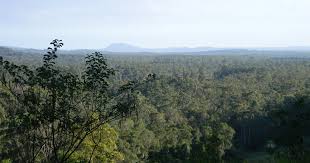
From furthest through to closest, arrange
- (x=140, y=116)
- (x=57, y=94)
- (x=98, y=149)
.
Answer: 1. (x=140, y=116)
2. (x=98, y=149)
3. (x=57, y=94)

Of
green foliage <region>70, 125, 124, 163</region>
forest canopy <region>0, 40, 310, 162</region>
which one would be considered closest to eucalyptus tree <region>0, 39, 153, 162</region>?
forest canopy <region>0, 40, 310, 162</region>

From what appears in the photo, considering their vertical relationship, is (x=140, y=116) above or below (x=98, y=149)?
below

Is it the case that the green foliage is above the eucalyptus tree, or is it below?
below

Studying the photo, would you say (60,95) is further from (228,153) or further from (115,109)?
(228,153)

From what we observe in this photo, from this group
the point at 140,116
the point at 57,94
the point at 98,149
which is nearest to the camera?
the point at 57,94

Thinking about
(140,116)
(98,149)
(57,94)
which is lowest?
(140,116)

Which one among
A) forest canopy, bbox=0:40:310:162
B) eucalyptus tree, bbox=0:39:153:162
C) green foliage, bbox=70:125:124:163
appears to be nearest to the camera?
eucalyptus tree, bbox=0:39:153:162

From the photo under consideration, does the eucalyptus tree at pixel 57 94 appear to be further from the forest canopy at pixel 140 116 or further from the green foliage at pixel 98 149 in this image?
the green foliage at pixel 98 149

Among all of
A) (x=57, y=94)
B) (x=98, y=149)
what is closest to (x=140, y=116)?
(x=98, y=149)

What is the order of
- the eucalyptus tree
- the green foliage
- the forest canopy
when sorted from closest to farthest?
1. the eucalyptus tree
2. the forest canopy
3. the green foliage

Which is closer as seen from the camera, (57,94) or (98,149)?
(57,94)

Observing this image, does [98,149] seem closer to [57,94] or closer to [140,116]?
[57,94]

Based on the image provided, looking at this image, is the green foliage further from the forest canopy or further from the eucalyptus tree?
the eucalyptus tree

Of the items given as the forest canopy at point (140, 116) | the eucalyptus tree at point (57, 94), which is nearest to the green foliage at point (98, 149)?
the forest canopy at point (140, 116)
